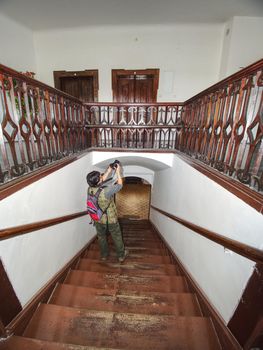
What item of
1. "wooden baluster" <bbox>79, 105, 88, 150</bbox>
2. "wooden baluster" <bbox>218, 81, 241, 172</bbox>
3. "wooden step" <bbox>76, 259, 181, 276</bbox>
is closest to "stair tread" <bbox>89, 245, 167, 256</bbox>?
"wooden step" <bbox>76, 259, 181, 276</bbox>

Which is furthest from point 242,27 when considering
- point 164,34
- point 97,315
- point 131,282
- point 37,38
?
point 97,315

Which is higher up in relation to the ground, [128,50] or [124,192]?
[128,50]

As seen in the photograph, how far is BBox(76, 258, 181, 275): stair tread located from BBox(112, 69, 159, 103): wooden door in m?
4.37

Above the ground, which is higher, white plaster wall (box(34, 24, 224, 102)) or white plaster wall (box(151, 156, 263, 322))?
white plaster wall (box(34, 24, 224, 102))

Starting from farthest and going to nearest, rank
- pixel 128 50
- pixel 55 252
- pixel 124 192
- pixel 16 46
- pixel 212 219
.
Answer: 1. pixel 124 192
2. pixel 128 50
3. pixel 16 46
4. pixel 55 252
5. pixel 212 219

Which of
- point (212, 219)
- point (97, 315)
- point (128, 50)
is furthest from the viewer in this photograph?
point (128, 50)

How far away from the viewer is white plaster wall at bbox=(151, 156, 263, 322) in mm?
1055

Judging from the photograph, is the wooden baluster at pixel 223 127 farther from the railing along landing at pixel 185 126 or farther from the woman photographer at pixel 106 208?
the woman photographer at pixel 106 208

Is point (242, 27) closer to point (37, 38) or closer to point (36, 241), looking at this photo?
point (37, 38)

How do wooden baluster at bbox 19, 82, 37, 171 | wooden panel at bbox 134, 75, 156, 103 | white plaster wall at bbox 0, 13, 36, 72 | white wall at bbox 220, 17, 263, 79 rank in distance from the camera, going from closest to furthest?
1. wooden baluster at bbox 19, 82, 37, 171
2. white wall at bbox 220, 17, 263, 79
3. white plaster wall at bbox 0, 13, 36, 72
4. wooden panel at bbox 134, 75, 156, 103

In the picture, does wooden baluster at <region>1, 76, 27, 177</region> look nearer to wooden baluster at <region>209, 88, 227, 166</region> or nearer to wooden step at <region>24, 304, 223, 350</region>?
wooden step at <region>24, 304, 223, 350</region>

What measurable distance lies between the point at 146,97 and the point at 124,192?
187 inches

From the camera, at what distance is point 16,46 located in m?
4.14

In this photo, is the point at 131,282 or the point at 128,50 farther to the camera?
the point at 128,50
